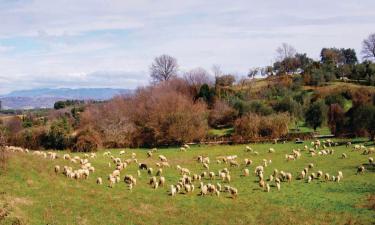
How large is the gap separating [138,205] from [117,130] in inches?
1564

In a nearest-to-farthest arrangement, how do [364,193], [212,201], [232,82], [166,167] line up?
1. [212,201]
2. [364,193]
3. [166,167]
4. [232,82]

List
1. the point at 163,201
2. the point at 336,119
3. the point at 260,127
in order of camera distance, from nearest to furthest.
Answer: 1. the point at 163,201
2. the point at 336,119
3. the point at 260,127

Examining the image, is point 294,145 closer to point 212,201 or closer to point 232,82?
point 212,201

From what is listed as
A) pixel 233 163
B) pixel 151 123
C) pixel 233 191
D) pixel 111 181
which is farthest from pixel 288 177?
pixel 151 123

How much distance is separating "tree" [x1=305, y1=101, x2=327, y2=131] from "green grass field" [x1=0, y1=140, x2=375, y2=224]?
1284 inches

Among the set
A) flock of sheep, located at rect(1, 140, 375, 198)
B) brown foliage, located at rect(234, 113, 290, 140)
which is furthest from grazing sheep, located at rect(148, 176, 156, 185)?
brown foliage, located at rect(234, 113, 290, 140)

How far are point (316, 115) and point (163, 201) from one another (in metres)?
46.5

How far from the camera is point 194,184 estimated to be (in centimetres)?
3184

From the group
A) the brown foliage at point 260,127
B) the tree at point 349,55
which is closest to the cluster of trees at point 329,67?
the tree at point 349,55

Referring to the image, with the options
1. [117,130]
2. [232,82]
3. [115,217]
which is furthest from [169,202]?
[232,82]

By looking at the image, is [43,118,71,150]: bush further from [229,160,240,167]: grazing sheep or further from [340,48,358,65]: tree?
[340,48,358,65]: tree

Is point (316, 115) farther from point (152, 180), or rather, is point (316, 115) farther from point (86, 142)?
point (152, 180)

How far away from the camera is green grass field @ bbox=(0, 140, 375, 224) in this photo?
2256 centimetres

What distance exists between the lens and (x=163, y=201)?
26.6m
